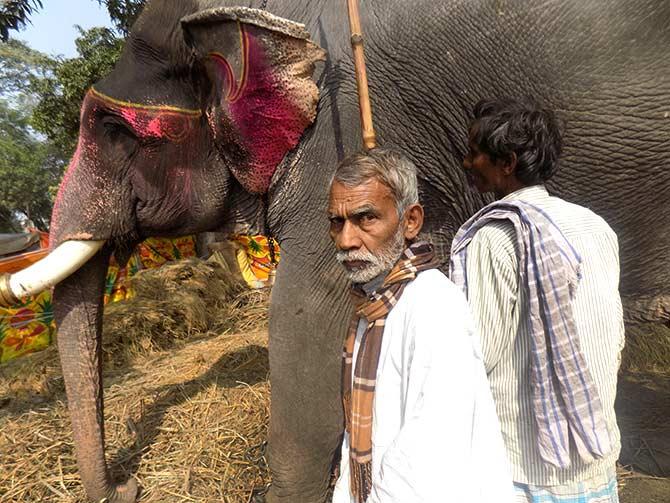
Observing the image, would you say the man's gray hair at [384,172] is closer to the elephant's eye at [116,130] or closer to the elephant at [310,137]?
the elephant at [310,137]

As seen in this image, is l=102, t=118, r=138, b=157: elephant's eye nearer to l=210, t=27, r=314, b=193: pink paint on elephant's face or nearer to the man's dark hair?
l=210, t=27, r=314, b=193: pink paint on elephant's face

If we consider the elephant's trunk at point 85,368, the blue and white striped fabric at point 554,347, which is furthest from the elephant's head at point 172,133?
the blue and white striped fabric at point 554,347

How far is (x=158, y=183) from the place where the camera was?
2273mm

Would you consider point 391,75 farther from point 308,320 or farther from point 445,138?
point 308,320

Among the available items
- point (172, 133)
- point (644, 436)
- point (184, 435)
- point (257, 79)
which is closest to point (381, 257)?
point (257, 79)

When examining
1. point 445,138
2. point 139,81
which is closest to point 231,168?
point 139,81

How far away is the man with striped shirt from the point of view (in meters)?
1.10

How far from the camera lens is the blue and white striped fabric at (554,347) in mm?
1078

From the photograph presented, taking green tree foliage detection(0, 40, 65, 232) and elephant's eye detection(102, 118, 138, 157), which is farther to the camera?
green tree foliage detection(0, 40, 65, 232)

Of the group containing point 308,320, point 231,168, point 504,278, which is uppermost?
point 231,168

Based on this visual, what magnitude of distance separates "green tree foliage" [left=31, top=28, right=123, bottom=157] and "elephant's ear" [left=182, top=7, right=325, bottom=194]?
→ 553cm

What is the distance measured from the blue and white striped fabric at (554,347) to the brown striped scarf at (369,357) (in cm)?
22

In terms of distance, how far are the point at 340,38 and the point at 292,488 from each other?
1915 millimetres

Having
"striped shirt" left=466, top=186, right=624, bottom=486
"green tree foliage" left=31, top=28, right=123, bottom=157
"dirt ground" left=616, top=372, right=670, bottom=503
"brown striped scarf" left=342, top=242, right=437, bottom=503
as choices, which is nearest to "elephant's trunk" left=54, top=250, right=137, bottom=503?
"brown striped scarf" left=342, top=242, right=437, bottom=503
